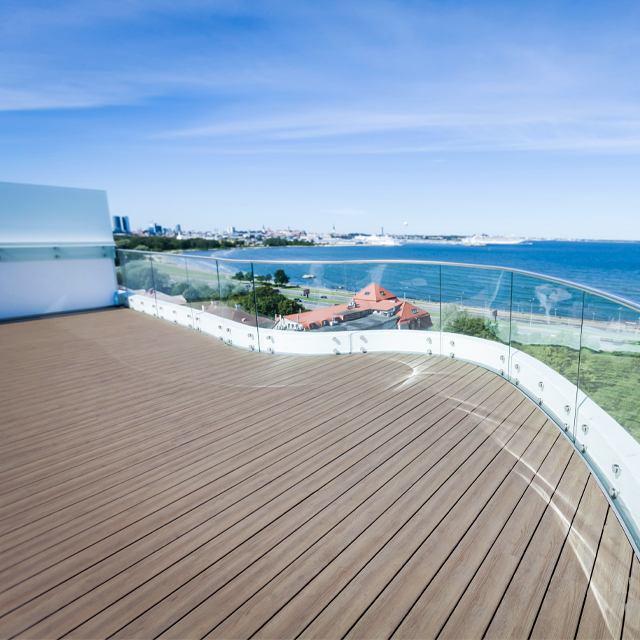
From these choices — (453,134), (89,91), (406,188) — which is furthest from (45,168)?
(406,188)

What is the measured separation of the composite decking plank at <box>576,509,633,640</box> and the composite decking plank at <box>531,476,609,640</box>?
20 millimetres

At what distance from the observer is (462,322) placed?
3889 mm

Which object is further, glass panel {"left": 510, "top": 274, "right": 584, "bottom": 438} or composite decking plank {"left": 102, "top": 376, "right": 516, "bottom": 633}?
glass panel {"left": 510, "top": 274, "right": 584, "bottom": 438}

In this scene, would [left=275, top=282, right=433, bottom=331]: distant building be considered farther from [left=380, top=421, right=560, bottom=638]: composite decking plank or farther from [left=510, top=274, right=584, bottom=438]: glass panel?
[left=380, top=421, right=560, bottom=638]: composite decking plank

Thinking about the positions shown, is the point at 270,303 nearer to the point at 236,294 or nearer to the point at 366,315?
the point at 236,294

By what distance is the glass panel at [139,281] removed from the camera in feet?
22.7

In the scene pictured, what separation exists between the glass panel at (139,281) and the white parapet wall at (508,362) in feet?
2.17

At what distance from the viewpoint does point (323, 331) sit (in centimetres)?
438

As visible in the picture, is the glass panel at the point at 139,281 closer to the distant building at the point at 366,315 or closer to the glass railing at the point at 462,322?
the glass railing at the point at 462,322

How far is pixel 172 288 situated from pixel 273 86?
14.3 metres

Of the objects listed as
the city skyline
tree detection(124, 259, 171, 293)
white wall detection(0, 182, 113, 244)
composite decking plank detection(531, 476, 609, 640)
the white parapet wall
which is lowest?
composite decking plank detection(531, 476, 609, 640)

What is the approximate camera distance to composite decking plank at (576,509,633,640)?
48.8 inches

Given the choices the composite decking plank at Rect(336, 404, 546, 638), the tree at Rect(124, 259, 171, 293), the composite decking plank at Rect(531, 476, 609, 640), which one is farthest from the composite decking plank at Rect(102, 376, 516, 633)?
the tree at Rect(124, 259, 171, 293)

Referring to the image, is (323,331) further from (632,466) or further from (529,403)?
(632,466)
